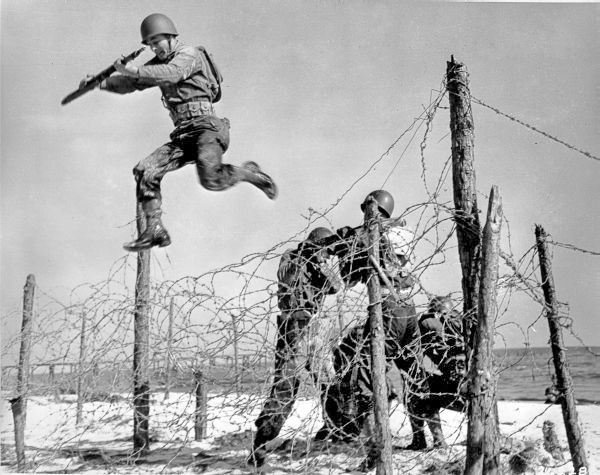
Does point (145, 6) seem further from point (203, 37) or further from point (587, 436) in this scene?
point (587, 436)

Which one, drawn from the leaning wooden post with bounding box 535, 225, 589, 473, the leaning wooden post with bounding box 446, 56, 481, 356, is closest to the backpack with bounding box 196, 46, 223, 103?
the leaning wooden post with bounding box 446, 56, 481, 356

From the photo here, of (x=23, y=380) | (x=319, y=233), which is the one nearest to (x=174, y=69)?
(x=319, y=233)

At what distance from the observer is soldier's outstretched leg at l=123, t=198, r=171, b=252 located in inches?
189

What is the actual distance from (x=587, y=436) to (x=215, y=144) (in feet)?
18.0

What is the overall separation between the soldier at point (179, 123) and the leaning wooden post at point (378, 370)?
4.62 ft

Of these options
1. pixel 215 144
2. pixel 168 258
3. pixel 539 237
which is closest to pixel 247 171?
pixel 215 144

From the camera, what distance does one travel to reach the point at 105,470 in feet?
20.4

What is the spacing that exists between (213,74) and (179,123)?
498 mm

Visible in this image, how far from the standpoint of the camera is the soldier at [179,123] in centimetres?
481

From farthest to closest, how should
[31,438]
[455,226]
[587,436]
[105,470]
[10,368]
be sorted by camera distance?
[31,438]
[587,436]
[10,368]
[105,470]
[455,226]

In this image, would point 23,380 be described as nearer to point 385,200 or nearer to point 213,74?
point 213,74

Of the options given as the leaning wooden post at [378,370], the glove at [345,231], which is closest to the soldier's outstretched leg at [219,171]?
the glove at [345,231]

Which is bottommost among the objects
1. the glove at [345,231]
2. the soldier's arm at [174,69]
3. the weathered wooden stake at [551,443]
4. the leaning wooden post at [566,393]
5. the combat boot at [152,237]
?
the weathered wooden stake at [551,443]

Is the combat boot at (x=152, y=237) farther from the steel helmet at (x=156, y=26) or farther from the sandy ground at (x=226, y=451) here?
the steel helmet at (x=156, y=26)
